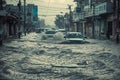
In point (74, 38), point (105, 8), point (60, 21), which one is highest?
point (105, 8)

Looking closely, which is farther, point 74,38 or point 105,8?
point 105,8

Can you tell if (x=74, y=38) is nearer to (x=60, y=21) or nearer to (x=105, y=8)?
(x=105, y=8)

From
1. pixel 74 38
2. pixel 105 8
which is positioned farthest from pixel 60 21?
pixel 74 38

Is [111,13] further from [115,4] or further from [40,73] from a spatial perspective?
[40,73]

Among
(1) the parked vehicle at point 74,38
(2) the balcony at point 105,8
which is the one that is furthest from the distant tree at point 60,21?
(1) the parked vehicle at point 74,38

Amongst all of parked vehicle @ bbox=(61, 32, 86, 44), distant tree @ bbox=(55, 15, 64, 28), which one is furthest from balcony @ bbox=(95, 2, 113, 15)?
distant tree @ bbox=(55, 15, 64, 28)

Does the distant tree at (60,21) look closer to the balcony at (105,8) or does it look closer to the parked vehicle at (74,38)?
the balcony at (105,8)

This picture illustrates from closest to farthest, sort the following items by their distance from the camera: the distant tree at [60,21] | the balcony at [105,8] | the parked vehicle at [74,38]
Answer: the parked vehicle at [74,38]
the balcony at [105,8]
the distant tree at [60,21]

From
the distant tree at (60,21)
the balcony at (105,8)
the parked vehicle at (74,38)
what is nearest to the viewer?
the parked vehicle at (74,38)

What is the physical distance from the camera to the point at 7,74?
550 inches

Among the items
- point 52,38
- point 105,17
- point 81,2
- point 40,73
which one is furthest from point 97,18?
point 40,73

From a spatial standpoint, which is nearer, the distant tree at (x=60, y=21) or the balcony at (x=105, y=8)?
the balcony at (x=105, y=8)

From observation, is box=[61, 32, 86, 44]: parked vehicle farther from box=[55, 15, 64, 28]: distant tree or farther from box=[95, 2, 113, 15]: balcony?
box=[55, 15, 64, 28]: distant tree

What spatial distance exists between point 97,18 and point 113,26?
11.3 meters
